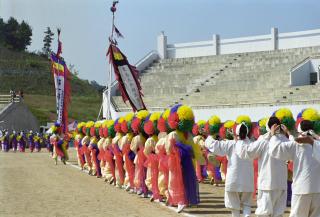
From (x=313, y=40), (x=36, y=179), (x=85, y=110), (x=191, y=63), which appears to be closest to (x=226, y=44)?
(x=191, y=63)

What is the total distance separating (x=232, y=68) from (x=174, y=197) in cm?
3028

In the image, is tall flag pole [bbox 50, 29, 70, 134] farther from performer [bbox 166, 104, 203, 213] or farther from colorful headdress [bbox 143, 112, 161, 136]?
performer [bbox 166, 104, 203, 213]

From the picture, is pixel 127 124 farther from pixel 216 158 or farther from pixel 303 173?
pixel 303 173

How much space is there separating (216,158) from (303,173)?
4.57 meters

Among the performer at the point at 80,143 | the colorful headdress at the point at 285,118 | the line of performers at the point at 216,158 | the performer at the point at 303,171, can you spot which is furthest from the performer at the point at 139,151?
the performer at the point at 80,143

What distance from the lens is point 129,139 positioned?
714 inches

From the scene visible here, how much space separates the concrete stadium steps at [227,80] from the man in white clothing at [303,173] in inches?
901

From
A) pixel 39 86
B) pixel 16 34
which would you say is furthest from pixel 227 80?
pixel 16 34

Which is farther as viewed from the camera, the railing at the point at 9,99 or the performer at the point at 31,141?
the railing at the point at 9,99

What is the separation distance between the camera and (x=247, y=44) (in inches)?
1805

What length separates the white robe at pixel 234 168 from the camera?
37.3ft

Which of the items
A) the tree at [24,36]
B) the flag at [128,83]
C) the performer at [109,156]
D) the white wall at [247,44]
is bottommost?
the performer at [109,156]

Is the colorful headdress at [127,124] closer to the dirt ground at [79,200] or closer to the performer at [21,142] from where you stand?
the dirt ground at [79,200]

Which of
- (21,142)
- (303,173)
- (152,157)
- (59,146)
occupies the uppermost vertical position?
(303,173)
